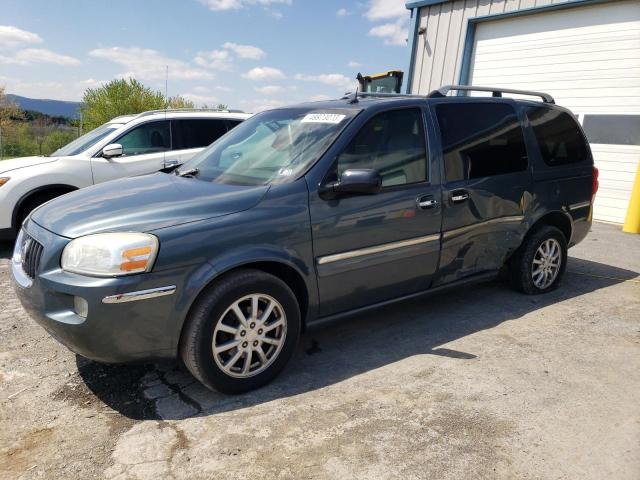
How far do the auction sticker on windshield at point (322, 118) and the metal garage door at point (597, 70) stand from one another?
704 cm

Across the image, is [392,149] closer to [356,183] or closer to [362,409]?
[356,183]

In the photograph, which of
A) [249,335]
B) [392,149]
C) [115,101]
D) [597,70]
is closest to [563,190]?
[392,149]

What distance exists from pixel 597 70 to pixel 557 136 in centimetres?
507

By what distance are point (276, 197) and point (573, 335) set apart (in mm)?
2598

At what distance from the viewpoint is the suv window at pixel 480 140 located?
381 cm

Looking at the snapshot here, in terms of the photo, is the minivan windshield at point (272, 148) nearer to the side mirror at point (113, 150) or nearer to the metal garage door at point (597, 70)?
the side mirror at point (113, 150)

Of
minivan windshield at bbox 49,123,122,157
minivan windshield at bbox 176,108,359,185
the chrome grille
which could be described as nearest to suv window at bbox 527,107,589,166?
minivan windshield at bbox 176,108,359,185

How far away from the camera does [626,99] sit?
8328 mm

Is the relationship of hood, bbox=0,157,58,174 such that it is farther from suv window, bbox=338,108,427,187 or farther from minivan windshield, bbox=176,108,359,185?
suv window, bbox=338,108,427,187

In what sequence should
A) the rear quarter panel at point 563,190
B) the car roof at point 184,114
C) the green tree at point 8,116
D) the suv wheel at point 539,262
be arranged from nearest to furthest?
the rear quarter panel at point 563,190 < the suv wheel at point 539,262 < the car roof at point 184,114 < the green tree at point 8,116

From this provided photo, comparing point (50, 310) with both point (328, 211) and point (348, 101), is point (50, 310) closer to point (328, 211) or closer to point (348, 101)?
point (328, 211)

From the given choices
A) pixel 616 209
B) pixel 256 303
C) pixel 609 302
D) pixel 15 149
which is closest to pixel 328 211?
pixel 256 303

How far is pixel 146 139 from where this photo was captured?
22.3ft

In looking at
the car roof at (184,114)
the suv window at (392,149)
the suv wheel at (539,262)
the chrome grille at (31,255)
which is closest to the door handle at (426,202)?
the suv window at (392,149)
